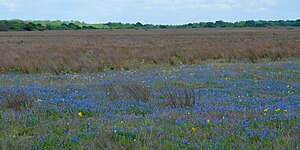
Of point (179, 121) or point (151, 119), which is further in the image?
point (151, 119)

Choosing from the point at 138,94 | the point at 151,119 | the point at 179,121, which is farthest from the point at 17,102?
the point at 179,121

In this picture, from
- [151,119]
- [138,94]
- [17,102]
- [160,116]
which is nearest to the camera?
[151,119]

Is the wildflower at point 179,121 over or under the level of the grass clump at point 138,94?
over

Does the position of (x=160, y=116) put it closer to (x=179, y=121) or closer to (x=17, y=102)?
(x=179, y=121)

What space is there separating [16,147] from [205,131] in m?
2.73

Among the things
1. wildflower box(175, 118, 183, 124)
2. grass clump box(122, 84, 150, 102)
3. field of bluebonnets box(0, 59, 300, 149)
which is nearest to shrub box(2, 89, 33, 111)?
field of bluebonnets box(0, 59, 300, 149)

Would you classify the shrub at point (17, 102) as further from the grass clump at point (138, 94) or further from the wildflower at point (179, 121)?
the wildflower at point (179, 121)

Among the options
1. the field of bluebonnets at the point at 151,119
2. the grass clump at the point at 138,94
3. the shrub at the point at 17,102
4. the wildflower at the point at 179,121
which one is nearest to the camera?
the field of bluebonnets at the point at 151,119

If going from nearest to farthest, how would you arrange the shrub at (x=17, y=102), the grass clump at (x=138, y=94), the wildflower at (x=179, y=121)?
the wildflower at (x=179, y=121) → the shrub at (x=17, y=102) → the grass clump at (x=138, y=94)

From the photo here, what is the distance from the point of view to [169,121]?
6703 mm

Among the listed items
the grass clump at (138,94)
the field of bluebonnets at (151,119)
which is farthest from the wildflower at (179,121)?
the grass clump at (138,94)

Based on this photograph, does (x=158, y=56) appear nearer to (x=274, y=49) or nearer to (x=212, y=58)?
(x=212, y=58)

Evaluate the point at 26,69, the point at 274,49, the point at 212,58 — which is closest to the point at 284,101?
the point at 26,69

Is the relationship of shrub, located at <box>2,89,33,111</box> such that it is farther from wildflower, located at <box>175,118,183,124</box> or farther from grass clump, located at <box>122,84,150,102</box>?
wildflower, located at <box>175,118,183,124</box>
